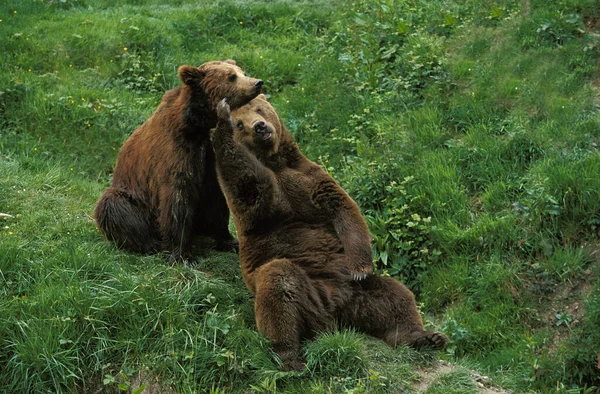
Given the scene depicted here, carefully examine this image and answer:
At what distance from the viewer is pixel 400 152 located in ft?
31.2

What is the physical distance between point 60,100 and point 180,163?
4894mm

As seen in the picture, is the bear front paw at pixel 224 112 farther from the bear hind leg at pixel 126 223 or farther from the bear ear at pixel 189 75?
the bear hind leg at pixel 126 223

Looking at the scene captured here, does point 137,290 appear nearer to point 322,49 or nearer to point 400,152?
point 400,152

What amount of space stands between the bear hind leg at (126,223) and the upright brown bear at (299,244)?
46.6 inches

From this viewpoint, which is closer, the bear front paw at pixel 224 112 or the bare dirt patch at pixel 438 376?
the bare dirt patch at pixel 438 376

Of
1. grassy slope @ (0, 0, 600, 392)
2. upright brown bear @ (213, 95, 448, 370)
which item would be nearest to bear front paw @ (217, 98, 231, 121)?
upright brown bear @ (213, 95, 448, 370)

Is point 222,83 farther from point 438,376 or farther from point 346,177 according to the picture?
point 346,177

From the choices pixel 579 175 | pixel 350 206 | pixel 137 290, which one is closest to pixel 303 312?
pixel 350 206

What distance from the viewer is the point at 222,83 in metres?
6.59

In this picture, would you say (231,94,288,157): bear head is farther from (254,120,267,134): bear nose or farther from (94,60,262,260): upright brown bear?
(94,60,262,260): upright brown bear

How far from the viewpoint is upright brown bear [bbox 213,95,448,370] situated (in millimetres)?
5629

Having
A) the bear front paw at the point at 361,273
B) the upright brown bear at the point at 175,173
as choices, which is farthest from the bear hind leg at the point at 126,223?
the bear front paw at the point at 361,273

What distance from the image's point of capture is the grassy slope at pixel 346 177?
5.79m

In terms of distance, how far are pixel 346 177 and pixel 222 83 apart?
10.6 ft
